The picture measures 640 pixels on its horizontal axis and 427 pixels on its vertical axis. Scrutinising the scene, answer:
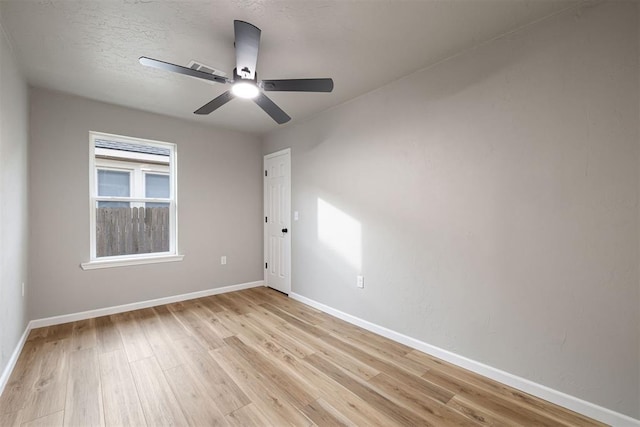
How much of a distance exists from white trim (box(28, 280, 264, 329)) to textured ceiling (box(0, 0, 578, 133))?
2462mm

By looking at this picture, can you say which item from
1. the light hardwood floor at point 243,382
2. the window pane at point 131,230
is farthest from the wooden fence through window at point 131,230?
the light hardwood floor at point 243,382

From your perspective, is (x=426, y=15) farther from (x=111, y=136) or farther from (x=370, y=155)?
(x=111, y=136)

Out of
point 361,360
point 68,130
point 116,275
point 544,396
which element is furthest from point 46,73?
point 544,396

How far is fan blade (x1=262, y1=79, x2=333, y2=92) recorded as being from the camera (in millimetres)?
1871

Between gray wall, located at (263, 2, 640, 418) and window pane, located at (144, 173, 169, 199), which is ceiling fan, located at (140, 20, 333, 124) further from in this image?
window pane, located at (144, 173, 169, 199)

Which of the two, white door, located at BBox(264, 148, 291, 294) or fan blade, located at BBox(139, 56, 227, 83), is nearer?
fan blade, located at BBox(139, 56, 227, 83)

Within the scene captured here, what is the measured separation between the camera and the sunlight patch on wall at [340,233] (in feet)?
10.1

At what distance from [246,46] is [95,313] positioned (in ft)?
11.3

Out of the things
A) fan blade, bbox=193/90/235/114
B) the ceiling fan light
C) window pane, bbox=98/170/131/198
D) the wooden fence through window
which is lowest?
the wooden fence through window

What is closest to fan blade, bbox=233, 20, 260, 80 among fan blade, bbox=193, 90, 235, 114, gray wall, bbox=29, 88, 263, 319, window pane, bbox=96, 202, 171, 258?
fan blade, bbox=193, 90, 235, 114

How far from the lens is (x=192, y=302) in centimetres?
378

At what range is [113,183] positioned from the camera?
11.7 ft

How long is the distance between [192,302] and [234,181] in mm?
1855

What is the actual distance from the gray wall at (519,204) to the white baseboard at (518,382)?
0.04m
